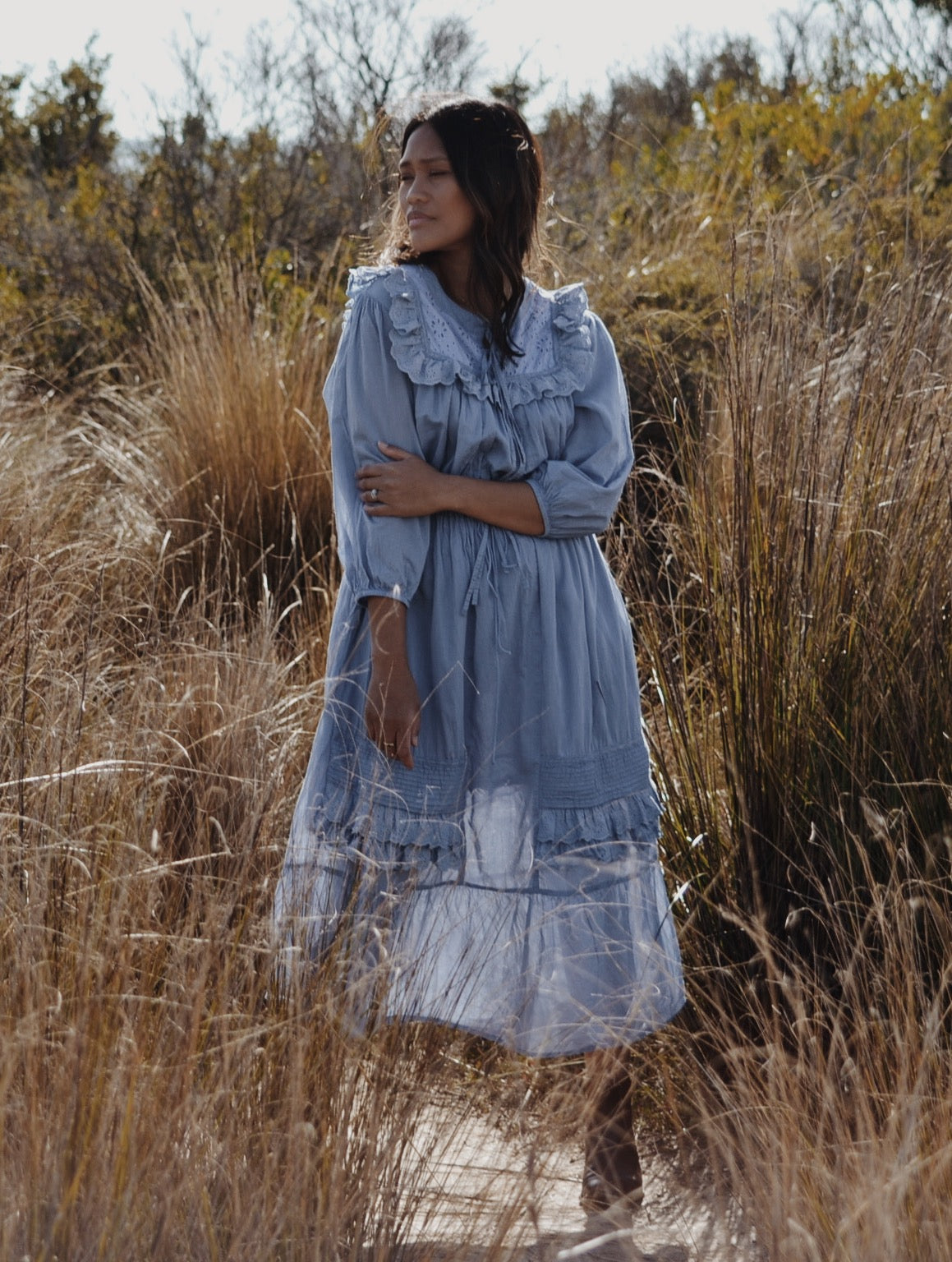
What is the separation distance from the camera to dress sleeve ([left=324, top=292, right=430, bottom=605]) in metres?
2.40

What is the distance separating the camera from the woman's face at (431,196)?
2488 mm

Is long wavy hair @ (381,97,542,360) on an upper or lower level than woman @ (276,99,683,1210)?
upper

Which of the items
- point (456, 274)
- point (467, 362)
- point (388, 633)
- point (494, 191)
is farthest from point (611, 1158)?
point (494, 191)

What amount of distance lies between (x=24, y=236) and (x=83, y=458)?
9.87 feet

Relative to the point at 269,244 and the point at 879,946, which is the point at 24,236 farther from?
the point at 879,946

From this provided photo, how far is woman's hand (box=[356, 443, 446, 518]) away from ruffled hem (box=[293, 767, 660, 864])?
0.46m

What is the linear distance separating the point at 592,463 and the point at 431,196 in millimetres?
516

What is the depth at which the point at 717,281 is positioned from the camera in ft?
18.9

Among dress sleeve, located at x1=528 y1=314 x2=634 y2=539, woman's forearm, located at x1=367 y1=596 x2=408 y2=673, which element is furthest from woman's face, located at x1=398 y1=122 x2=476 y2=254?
woman's forearm, located at x1=367 y1=596 x2=408 y2=673

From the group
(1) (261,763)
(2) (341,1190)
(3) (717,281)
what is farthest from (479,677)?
(3) (717,281)

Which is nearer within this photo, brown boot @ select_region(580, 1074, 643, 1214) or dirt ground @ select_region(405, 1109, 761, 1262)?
dirt ground @ select_region(405, 1109, 761, 1262)

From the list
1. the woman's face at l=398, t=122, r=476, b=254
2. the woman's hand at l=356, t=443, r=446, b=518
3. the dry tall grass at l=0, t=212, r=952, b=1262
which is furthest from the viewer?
the woman's face at l=398, t=122, r=476, b=254

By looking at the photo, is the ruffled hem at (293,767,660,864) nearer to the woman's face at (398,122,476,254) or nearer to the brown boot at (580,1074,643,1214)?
the brown boot at (580,1074,643,1214)

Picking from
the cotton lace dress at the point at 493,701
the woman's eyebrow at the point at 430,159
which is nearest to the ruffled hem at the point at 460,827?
the cotton lace dress at the point at 493,701
